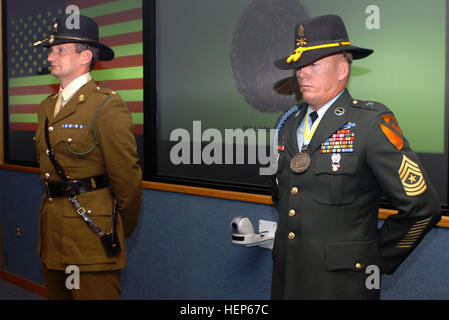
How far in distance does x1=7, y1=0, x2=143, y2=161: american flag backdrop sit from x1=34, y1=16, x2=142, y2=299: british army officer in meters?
0.87

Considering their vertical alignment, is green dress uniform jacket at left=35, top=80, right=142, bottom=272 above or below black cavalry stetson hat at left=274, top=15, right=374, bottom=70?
below

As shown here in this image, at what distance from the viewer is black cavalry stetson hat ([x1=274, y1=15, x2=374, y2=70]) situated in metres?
1.47

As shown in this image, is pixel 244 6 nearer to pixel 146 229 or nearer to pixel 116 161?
pixel 116 161

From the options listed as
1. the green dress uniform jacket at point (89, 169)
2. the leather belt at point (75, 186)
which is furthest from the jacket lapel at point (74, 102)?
the leather belt at point (75, 186)

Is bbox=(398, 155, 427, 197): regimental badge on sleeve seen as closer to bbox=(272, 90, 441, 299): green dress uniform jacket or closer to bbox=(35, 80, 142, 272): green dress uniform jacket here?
bbox=(272, 90, 441, 299): green dress uniform jacket

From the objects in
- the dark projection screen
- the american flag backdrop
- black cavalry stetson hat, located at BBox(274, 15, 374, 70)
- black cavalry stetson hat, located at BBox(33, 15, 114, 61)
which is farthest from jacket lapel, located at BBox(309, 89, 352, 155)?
the american flag backdrop

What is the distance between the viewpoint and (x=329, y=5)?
2.05m

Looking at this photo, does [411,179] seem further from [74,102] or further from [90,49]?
[90,49]

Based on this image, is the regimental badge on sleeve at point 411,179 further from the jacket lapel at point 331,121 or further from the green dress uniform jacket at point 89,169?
the green dress uniform jacket at point 89,169

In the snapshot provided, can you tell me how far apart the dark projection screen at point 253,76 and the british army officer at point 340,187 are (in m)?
0.40

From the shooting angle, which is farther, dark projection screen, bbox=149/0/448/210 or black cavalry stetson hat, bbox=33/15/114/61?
black cavalry stetson hat, bbox=33/15/114/61

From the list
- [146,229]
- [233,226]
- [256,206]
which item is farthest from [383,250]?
[146,229]

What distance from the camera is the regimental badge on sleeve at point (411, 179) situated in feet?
4.45

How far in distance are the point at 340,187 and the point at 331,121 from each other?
22 centimetres
